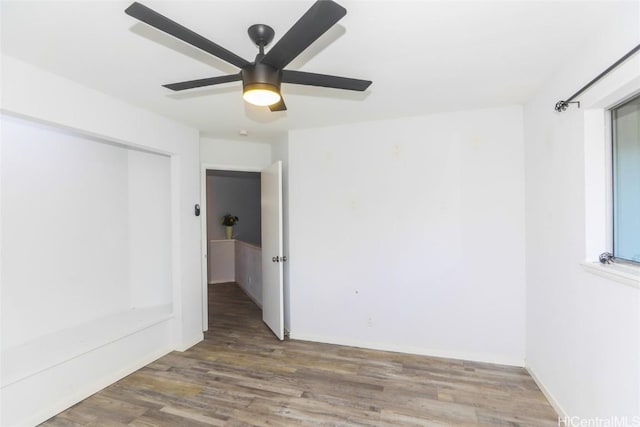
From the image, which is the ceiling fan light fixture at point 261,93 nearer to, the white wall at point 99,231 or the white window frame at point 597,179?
the white wall at point 99,231

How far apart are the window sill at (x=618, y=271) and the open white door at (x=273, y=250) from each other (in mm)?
2663

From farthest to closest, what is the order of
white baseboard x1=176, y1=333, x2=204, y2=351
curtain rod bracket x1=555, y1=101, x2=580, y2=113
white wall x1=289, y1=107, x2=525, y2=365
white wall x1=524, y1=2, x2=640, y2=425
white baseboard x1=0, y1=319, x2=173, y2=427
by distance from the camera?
white baseboard x1=176, y1=333, x2=204, y2=351 < white wall x1=289, y1=107, x2=525, y2=365 < white baseboard x1=0, y1=319, x2=173, y2=427 < curtain rod bracket x1=555, y1=101, x2=580, y2=113 < white wall x1=524, y1=2, x2=640, y2=425

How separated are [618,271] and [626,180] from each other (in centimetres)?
54

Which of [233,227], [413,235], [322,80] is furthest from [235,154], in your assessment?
[233,227]

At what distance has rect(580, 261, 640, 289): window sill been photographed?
57.7 inches

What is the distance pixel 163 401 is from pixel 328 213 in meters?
2.27

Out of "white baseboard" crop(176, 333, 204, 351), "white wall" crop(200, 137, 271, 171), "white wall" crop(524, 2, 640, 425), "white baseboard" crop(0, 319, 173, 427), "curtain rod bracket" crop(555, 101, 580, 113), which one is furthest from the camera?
"white wall" crop(200, 137, 271, 171)

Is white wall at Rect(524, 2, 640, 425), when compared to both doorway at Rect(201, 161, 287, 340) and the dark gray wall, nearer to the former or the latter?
doorway at Rect(201, 161, 287, 340)

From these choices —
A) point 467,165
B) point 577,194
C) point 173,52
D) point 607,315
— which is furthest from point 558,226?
point 173,52

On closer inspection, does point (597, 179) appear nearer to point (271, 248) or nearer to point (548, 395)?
point (548, 395)

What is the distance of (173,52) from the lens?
74.0 inches

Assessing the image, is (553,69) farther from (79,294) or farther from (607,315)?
(79,294)

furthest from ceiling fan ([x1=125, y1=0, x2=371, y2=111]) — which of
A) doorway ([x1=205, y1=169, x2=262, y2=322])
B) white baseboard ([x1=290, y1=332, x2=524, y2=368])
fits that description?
doorway ([x1=205, y1=169, x2=262, y2=322])

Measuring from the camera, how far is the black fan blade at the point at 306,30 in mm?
1099
